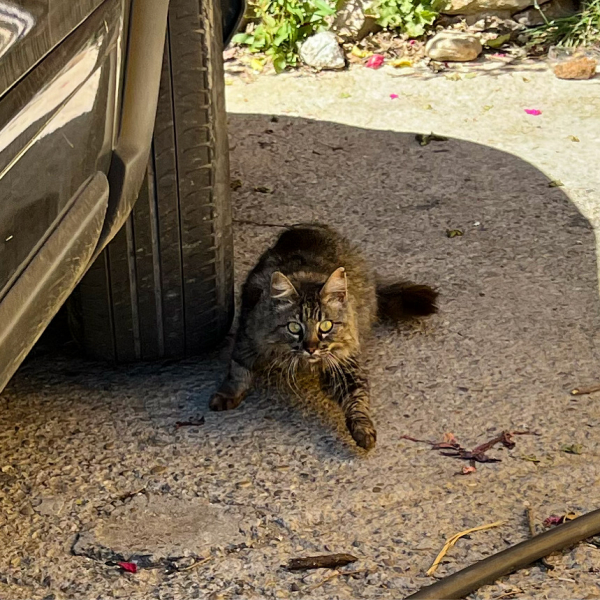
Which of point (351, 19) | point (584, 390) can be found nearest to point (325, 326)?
point (584, 390)

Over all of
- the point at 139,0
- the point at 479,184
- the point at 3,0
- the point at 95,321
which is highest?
the point at 3,0

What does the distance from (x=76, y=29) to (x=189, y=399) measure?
167 cm

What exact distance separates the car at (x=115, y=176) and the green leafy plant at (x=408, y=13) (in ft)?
10.5

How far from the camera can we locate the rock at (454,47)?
7.28 meters

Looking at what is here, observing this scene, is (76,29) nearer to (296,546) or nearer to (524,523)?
(296,546)

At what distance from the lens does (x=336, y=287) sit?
351cm

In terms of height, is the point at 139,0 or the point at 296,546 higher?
the point at 139,0

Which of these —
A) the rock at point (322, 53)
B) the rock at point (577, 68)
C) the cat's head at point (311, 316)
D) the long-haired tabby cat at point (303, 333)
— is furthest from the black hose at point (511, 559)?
the rock at point (322, 53)

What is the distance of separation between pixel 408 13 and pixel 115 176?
534 centimetres

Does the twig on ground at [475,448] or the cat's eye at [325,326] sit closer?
the twig on ground at [475,448]

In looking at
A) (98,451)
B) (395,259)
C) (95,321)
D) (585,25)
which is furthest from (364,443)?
(585,25)

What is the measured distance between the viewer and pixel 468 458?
3.19m

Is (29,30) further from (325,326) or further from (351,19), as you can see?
(351,19)

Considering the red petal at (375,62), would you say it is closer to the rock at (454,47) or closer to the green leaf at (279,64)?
the rock at (454,47)
